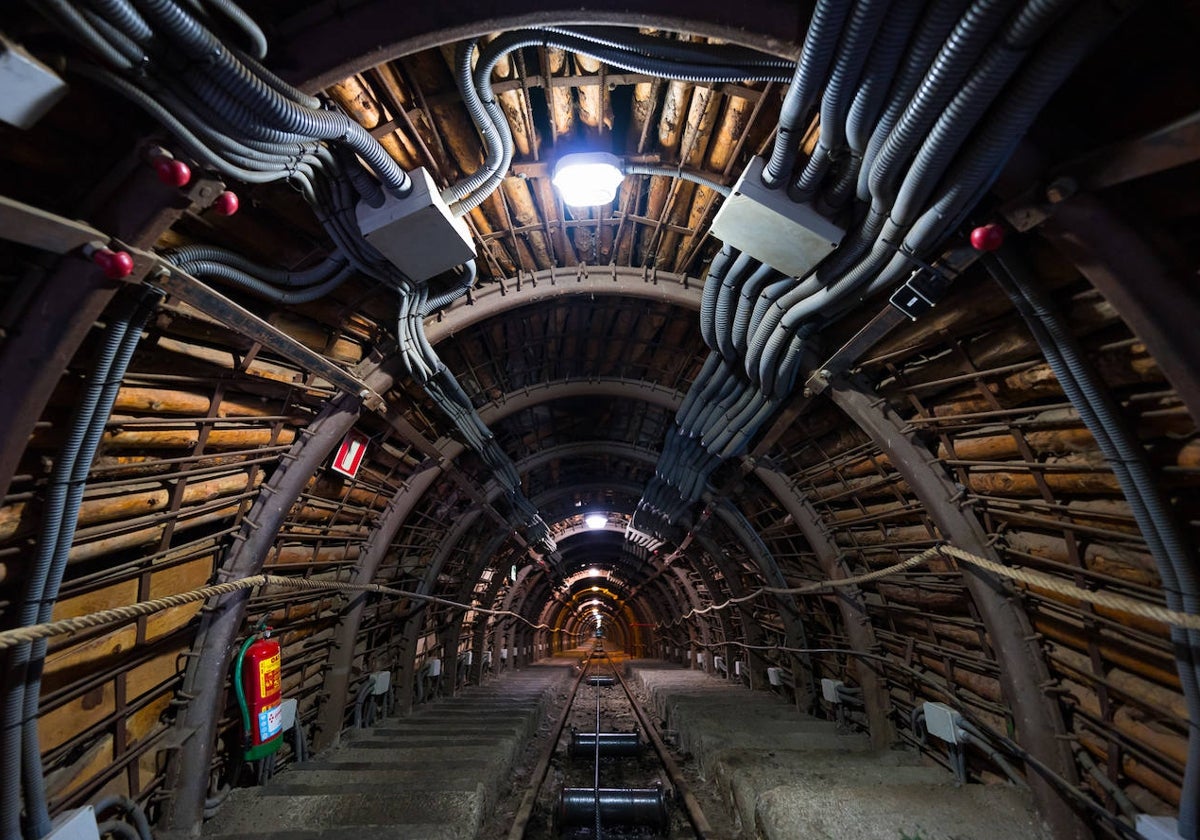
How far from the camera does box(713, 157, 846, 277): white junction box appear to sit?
3162mm

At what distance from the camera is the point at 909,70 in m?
2.19

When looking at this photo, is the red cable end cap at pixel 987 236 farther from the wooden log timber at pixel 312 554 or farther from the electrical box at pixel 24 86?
the wooden log timber at pixel 312 554

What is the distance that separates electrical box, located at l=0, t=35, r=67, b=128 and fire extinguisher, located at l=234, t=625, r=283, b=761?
468cm

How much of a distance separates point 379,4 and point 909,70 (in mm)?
2490

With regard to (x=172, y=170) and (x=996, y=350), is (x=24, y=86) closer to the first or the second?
(x=172, y=170)

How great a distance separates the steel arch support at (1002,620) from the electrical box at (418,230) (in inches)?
141

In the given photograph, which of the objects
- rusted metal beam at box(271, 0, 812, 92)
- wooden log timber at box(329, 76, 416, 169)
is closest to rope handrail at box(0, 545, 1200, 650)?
rusted metal beam at box(271, 0, 812, 92)

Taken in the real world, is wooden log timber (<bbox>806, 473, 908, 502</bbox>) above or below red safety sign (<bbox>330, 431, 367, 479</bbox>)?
below

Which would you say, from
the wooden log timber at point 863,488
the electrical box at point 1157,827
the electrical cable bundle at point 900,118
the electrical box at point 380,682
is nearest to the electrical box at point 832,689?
the wooden log timber at point 863,488

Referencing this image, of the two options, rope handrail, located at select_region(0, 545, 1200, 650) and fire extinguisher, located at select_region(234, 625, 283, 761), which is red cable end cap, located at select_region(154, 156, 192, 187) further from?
fire extinguisher, located at select_region(234, 625, 283, 761)

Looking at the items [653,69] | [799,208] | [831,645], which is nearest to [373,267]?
[653,69]

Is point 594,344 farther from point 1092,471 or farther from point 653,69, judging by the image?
point 1092,471

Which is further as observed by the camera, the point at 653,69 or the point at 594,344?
the point at 594,344

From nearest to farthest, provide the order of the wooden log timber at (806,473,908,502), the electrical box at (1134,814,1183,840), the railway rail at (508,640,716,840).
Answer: the electrical box at (1134,814,1183,840)
the wooden log timber at (806,473,908,502)
the railway rail at (508,640,716,840)
